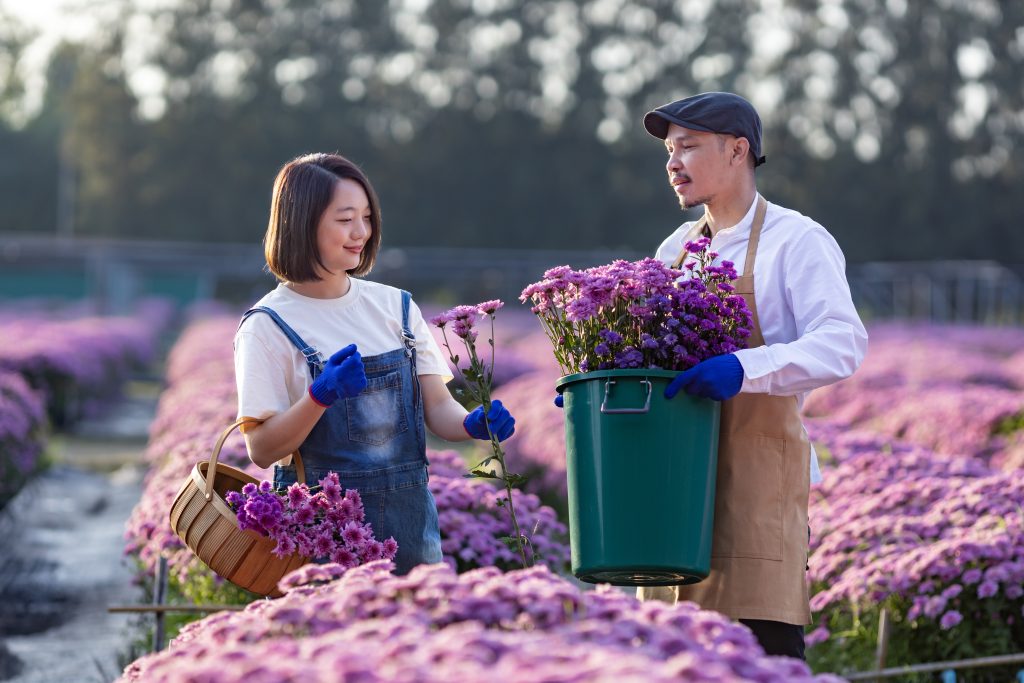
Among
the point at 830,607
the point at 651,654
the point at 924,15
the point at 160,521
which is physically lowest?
the point at 830,607

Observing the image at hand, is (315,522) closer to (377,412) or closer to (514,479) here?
(377,412)

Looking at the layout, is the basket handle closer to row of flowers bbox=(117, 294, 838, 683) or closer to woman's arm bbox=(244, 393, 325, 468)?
woman's arm bbox=(244, 393, 325, 468)

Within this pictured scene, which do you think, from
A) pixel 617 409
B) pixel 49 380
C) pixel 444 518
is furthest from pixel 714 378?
pixel 49 380

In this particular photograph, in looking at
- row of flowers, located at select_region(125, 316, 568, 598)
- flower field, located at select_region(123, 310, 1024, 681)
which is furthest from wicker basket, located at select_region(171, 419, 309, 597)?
row of flowers, located at select_region(125, 316, 568, 598)

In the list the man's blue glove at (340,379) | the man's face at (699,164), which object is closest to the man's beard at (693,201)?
the man's face at (699,164)

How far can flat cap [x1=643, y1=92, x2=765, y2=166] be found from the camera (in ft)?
10.1

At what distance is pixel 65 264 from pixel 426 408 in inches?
1368

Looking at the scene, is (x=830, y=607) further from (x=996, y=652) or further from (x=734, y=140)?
(x=734, y=140)

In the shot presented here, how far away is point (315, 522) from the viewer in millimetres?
2934

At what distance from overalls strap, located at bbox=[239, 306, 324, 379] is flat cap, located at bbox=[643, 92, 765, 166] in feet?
2.99

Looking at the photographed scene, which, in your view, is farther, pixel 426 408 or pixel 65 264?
pixel 65 264

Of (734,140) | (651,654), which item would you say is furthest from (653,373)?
(651,654)

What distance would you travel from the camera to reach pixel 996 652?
4641 millimetres

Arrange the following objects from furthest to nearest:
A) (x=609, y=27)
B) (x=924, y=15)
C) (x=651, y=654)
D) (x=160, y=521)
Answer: (x=609, y=27)
(x=924, y=15)
(x=160, y=521)
(x=651, y=654)
